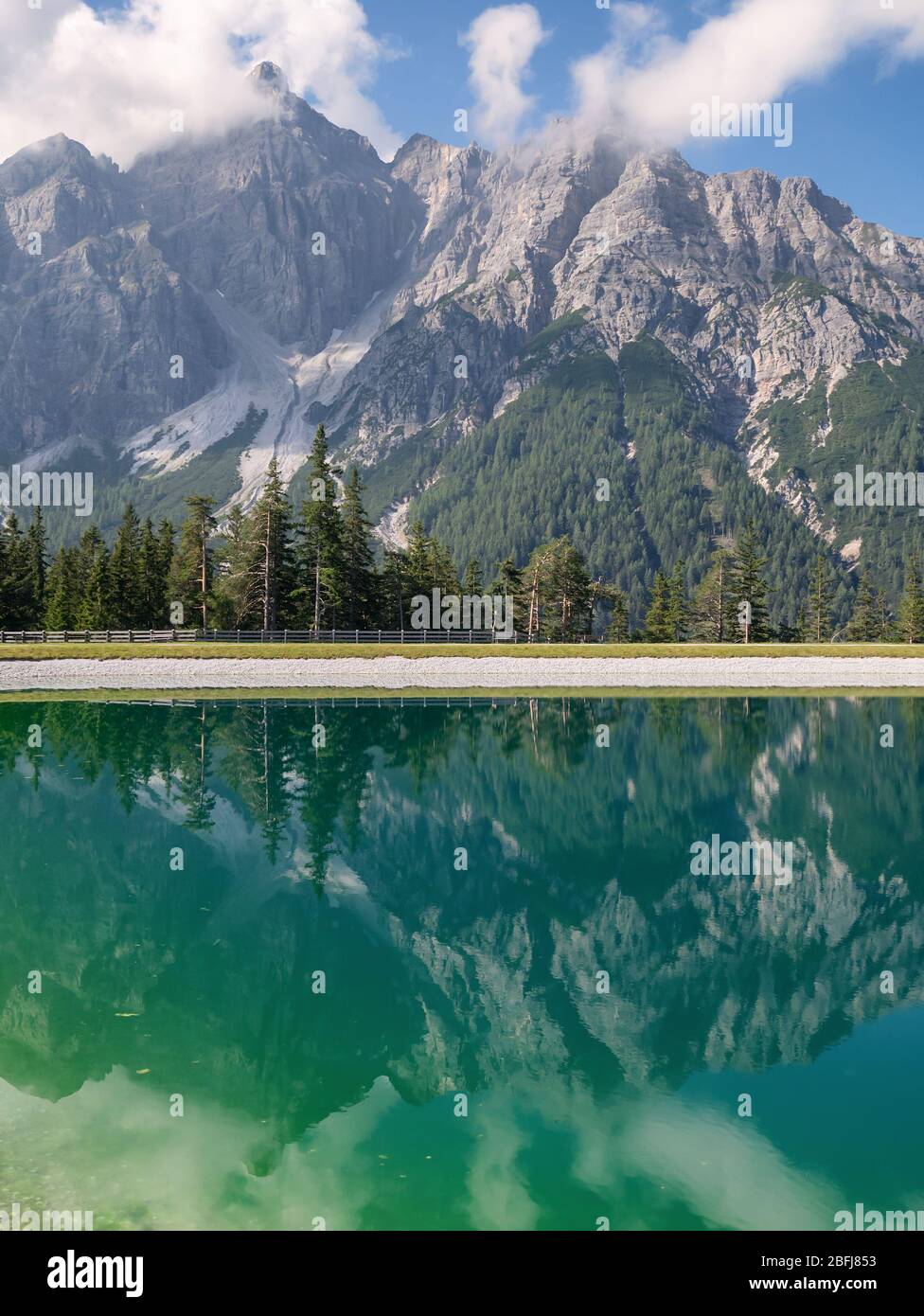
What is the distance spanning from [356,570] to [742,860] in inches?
2891

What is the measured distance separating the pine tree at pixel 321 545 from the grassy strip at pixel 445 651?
1045 cm

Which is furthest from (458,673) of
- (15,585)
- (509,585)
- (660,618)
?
(15,585)

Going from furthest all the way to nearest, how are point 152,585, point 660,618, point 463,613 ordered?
point 660,618, point 463,613, point 152,585

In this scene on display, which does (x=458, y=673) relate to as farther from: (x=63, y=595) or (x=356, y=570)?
(x=63, y=595)

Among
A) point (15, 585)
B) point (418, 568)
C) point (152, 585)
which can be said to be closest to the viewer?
point (152, 585)

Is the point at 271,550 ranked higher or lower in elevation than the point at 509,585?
higher

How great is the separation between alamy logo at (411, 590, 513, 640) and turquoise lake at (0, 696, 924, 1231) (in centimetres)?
7101

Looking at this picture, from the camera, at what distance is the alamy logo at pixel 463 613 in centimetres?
9988

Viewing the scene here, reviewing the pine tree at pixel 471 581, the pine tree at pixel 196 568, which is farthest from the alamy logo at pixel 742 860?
the pine tree at pixel 471 581

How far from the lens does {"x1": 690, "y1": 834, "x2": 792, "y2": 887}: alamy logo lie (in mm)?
20406

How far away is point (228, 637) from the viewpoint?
84.8 metres
